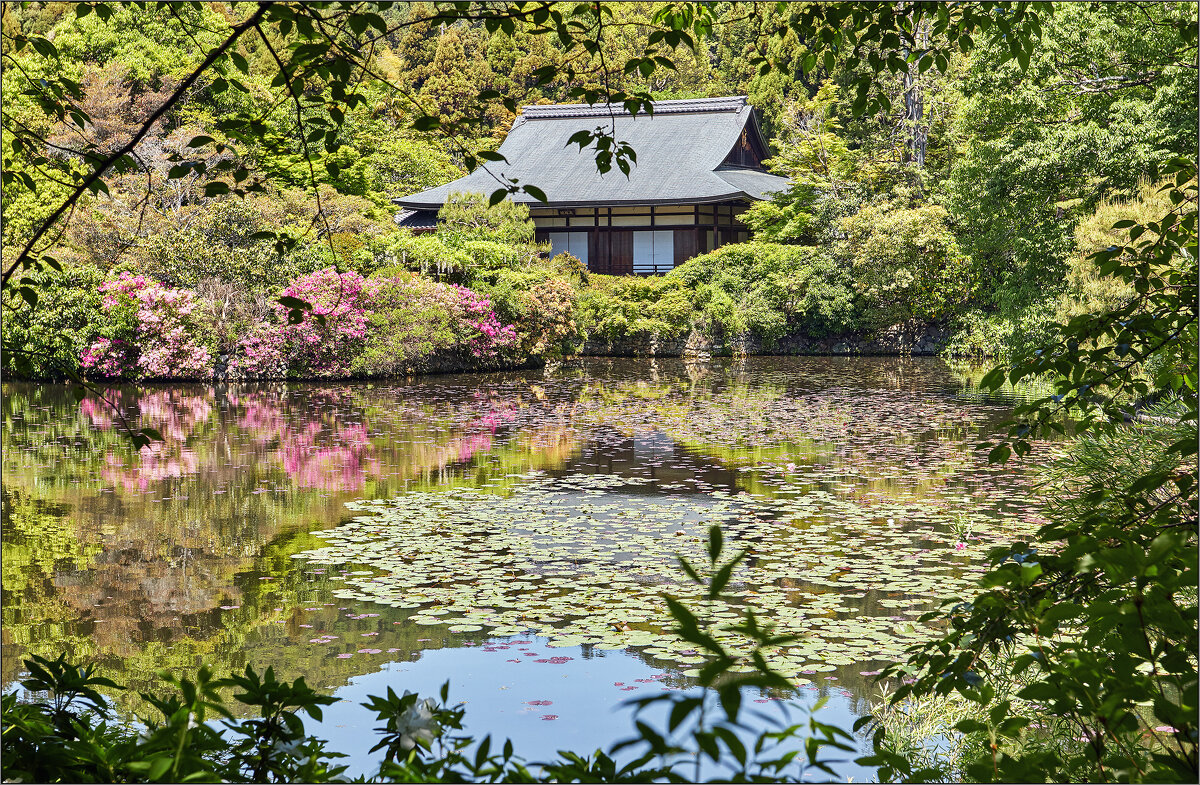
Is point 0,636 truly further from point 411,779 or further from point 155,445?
point 155,445

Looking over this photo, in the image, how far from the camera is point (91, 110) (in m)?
20.2

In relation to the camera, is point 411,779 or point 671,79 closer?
point 411,779

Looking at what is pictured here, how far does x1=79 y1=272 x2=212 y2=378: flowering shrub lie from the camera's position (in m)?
16.9

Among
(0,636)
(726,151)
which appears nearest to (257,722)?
(0,636)

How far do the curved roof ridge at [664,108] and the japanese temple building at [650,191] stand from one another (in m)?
0.04

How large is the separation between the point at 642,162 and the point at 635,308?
6.37m

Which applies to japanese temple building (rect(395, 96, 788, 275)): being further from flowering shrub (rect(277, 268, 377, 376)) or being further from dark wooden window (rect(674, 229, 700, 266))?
flowering shrub (rect(277, 268, 377, 376))

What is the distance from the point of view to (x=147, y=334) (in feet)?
56.2

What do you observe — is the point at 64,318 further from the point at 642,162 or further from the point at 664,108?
the point at 664,108

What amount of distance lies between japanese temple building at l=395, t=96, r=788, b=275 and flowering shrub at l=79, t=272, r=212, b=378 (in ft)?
29.9

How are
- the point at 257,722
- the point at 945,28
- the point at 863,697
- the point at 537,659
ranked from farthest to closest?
1. the point at 537,659
2. the point at 863,697
3. the point at 945,28
4. the point at 257,722

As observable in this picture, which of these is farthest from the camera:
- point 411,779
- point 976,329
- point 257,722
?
point 976,329

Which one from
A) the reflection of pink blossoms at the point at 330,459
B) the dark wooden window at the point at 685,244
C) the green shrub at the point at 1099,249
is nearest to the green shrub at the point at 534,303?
the dark wooden window at the point at 685,244

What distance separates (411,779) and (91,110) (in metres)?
21.9
